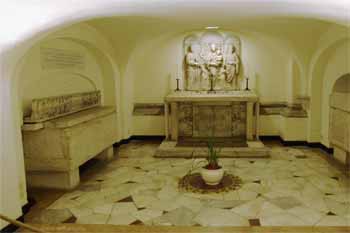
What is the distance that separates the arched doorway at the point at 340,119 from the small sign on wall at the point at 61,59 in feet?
15.8

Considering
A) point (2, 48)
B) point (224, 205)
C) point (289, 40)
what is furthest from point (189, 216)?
point (289, 40)

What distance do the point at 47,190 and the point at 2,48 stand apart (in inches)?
91.6

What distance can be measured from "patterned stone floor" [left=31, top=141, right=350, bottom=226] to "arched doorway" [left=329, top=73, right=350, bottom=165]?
0.36m

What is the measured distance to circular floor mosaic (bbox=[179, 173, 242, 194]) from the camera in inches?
176

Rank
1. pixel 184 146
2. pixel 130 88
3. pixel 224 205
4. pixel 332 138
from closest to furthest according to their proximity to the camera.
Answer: pixel 224 205 < pixel 332 138 < pixel 184 146 < pixel 130 88

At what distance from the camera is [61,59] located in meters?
5.24

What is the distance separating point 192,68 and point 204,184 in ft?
12.9

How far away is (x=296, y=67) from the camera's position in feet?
23.4

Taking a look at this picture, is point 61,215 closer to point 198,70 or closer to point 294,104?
point 198,70

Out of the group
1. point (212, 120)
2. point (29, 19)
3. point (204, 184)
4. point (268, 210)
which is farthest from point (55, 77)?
point (268, 210)

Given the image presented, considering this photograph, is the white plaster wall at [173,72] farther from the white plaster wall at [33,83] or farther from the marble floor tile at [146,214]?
the marble floor tile at [146,214]

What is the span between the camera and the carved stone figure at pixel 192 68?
784 cm

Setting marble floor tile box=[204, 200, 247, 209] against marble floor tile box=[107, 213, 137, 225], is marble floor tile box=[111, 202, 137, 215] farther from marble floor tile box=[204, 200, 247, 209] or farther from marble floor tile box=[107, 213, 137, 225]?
marble floor tile box=[204, 200, 247, 209]

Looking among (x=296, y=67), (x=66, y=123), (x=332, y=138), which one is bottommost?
(x=332, y=138)
